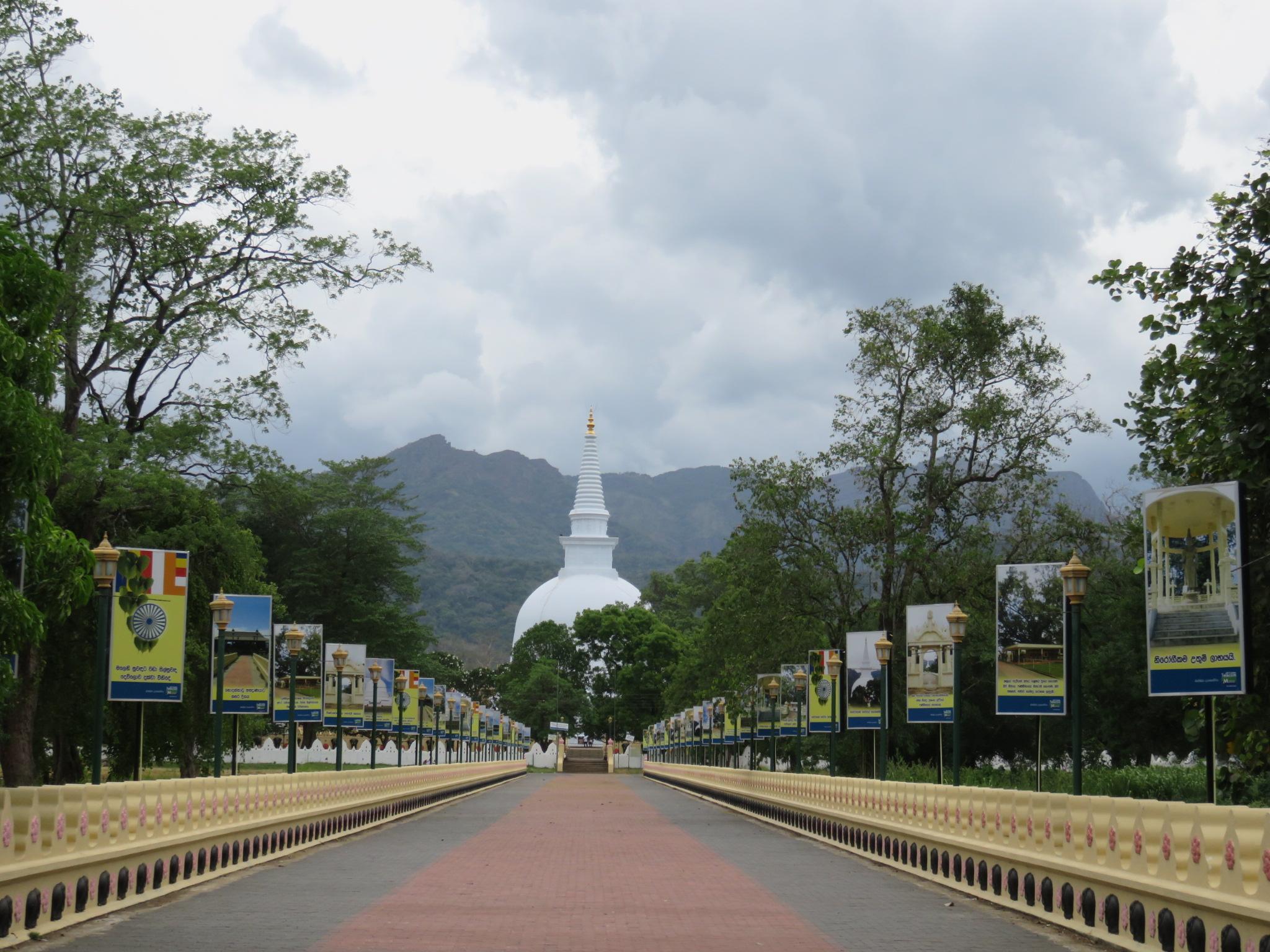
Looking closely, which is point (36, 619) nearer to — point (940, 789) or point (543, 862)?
point (543, 862)

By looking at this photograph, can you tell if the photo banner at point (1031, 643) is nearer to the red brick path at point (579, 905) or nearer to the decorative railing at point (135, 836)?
the red brick path at point (579, 905)

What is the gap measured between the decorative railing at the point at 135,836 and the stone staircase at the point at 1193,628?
9.72 meters

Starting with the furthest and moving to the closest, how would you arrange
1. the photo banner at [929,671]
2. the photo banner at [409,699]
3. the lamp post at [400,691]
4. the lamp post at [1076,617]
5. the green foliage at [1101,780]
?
the photo banner at [409,699], the lamp post at [400,691], the green foliage at [1101,780], the photo banner at [929,671], the lamp post at [1076,617]

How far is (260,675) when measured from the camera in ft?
87.4

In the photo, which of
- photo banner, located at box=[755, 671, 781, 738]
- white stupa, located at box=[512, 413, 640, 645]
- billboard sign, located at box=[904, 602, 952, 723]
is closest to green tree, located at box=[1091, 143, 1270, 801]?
billboard sign, located at box=[904, 602, 952, 723]

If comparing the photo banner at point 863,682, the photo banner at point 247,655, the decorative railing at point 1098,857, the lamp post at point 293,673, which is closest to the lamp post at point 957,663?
the decorative railing at point 1098,857

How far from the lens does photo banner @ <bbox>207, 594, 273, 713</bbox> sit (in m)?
26.5

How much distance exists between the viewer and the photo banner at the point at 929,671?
2709 centimetres

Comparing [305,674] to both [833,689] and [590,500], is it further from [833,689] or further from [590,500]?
[590,500]

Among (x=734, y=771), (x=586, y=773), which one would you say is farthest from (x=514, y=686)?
(x=734, y=771)

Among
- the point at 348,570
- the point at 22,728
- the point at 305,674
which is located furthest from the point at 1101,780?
the point at 348,570

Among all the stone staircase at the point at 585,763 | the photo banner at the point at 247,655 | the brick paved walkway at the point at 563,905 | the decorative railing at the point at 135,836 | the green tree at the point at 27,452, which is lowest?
the stone staircase at the point at 585,763

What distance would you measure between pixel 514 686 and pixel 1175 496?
373ft

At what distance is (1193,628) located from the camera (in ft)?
46.9
